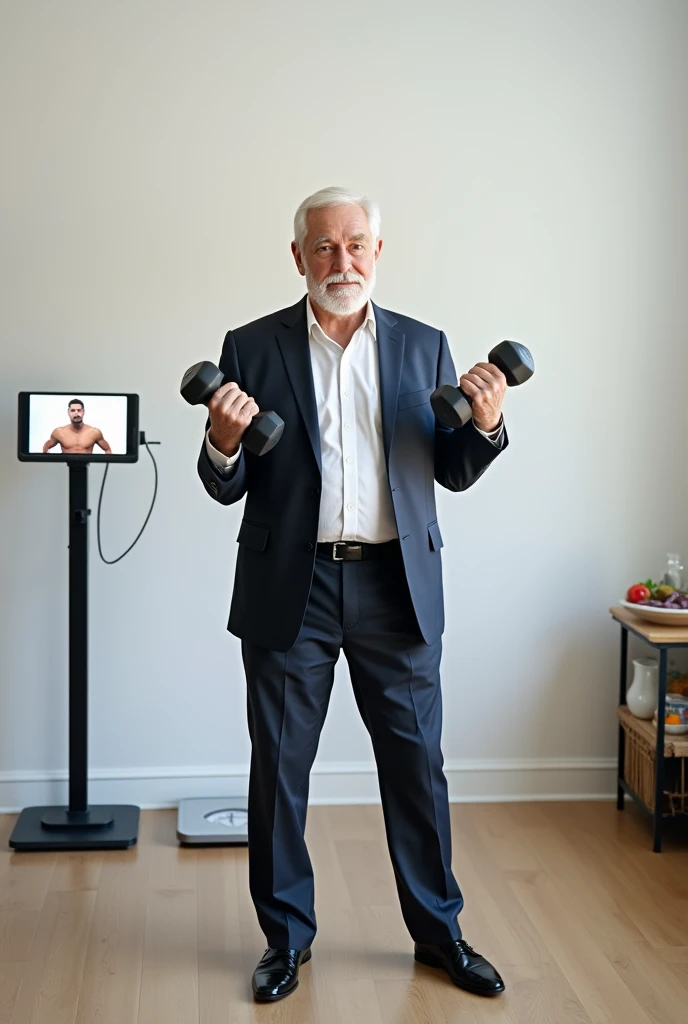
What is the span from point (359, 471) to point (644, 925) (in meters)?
1.42

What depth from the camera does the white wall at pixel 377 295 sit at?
3.55 metres

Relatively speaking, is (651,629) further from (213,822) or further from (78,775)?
(78,775)

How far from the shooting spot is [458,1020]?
2.39 meters

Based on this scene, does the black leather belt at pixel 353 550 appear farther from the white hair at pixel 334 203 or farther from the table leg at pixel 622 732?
the table leg at pixel 622 732

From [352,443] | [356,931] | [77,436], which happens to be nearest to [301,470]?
[352,443]

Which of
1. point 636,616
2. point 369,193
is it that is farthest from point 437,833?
point 369,193

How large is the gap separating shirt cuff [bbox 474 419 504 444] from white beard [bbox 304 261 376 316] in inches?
15.6

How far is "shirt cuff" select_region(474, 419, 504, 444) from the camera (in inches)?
95.7

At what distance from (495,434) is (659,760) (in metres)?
1.45

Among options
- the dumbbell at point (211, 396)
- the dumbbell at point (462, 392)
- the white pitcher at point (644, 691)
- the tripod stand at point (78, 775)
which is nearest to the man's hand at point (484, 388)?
the dumbbell at point (462, 392)

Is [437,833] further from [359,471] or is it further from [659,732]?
[659,732]

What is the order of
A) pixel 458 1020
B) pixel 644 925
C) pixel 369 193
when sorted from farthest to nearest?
pixel 369 193
pixel 644 925
pixel 458 1020

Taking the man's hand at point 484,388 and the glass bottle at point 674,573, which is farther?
the glass bottle at point 674,573

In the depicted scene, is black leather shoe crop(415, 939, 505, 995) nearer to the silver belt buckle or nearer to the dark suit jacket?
the dark suit jacket
